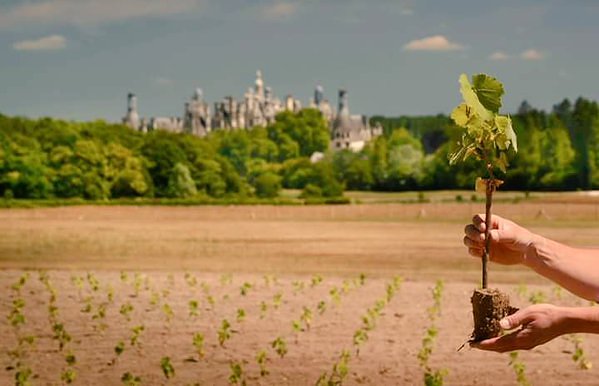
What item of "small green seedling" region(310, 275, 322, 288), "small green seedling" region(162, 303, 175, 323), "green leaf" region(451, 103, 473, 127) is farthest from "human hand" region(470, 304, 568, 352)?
"small green seedling" region(310, 275, 322, 288)

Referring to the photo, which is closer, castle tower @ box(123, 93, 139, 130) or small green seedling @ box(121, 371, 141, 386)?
small green seedling @ box(121, 371, 141, 386)

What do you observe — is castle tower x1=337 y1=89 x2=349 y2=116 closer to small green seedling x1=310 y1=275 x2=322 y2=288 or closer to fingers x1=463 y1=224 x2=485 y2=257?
small green seedling x1=310 y1=275 x2=322 y2=288

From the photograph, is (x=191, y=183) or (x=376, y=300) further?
(x=191, y=183)

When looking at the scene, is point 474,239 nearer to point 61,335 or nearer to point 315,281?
point 61,335

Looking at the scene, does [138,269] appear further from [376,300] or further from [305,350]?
[305,350]

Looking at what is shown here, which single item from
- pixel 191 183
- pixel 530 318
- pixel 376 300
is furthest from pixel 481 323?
pixel 191 183

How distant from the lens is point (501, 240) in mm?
3592

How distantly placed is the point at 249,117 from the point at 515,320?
156844 mm

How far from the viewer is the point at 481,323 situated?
3.47 meters

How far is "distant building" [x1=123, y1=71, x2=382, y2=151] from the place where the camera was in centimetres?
14325

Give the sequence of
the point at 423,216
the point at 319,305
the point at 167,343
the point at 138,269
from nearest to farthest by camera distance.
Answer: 1. the point at 167,343
2. the point at 319,305
3. the point at 138,269
4. the point at 423,216

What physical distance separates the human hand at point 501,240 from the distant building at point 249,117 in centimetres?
13500

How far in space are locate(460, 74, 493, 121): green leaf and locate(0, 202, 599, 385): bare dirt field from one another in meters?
6.23

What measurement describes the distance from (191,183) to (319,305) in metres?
43.3
